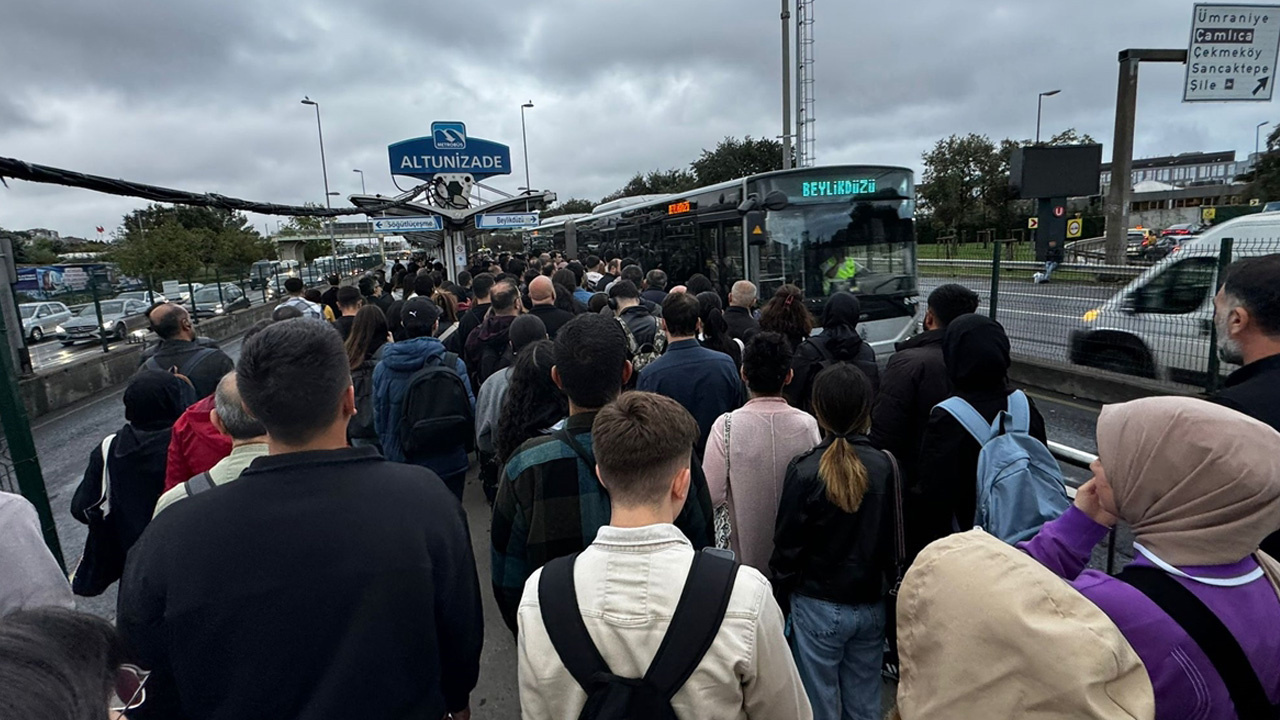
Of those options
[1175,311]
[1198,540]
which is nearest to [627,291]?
[1198,540]

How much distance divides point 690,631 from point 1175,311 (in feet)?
28.1

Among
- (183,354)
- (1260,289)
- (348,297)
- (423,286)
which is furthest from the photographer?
(423,286)

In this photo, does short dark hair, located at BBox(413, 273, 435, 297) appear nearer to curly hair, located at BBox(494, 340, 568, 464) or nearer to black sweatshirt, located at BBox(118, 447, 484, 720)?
curly hair, located at BBox(494, 340, 568, 464)

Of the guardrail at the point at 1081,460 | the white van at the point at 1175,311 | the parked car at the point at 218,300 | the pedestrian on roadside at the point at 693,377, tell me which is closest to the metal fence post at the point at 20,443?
the pedestrian on roadside at the point at 693,377

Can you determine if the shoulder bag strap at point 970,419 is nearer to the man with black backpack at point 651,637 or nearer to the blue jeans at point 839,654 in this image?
the blue jeans at point 839,654

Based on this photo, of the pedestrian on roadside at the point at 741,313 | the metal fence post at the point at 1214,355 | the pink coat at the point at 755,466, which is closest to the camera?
the pink coat at the point at 755,466

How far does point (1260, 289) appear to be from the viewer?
2.58 metres

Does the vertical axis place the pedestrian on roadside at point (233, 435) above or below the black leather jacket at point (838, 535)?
above

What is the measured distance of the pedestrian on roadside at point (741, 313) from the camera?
5.57 m

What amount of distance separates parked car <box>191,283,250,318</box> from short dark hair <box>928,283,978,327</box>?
70.8ft

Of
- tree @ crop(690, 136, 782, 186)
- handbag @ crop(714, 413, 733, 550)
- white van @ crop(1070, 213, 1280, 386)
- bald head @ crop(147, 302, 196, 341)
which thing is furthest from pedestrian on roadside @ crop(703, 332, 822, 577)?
tree @ crop(690, 136, 782, 186)

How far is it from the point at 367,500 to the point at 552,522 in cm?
81

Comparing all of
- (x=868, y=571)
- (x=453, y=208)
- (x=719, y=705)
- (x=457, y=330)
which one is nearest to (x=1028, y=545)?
(x=868, y=571)

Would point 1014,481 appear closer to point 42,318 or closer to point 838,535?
point 838,535
